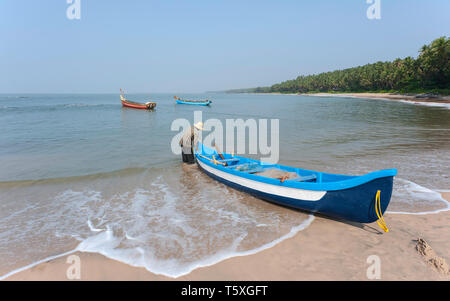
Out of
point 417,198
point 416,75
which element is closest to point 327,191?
point 417,198

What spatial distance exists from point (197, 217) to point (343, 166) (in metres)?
7.81

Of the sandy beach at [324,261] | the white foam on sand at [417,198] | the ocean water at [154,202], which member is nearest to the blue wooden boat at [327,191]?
the ocean water at [154,202]

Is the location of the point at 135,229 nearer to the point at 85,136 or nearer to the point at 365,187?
the point at 365,187

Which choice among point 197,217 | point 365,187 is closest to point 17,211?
point 197,217

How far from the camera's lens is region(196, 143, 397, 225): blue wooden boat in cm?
551

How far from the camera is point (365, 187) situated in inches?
218

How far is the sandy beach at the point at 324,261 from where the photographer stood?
182 inches

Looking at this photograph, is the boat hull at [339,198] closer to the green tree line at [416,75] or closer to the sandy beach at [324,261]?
the sandy beach at [324,261]

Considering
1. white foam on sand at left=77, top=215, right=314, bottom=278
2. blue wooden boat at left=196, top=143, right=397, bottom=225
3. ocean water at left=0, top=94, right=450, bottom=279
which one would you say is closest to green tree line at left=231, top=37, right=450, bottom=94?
ocean water at left=0, top=94, right=450, bottom=279

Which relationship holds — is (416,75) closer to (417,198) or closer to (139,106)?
(139,106)

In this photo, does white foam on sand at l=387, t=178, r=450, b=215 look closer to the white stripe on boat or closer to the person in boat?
the white stripe on boat

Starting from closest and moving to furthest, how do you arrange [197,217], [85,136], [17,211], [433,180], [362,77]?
1. [197,217]
2. [17,211]
3. [433,180]
4. [85,136]
5. [362,77]

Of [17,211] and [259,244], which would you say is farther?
[17,211]

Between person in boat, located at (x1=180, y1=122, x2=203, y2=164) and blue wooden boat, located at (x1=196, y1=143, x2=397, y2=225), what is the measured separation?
3551 mm
